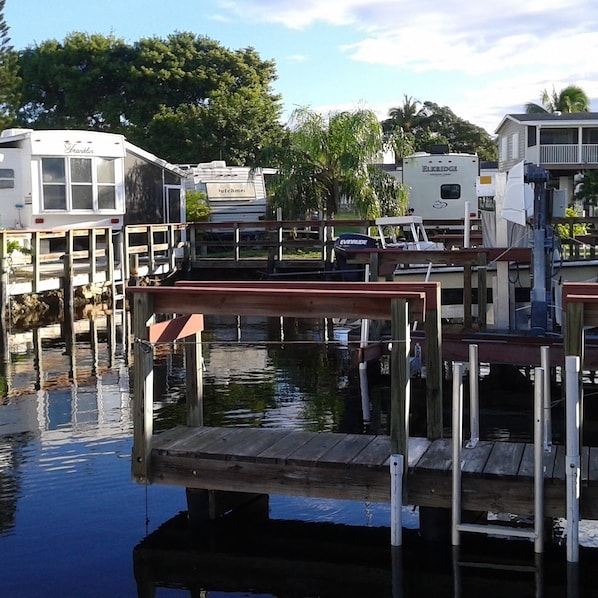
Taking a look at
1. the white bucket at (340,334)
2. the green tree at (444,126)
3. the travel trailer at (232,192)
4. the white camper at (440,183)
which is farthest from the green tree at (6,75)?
the green tree at (444,126)

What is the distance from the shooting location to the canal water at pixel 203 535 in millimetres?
6031

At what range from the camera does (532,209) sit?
10.2 metres

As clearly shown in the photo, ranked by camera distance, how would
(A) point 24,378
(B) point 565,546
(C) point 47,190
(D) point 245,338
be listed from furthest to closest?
(C) point 47,190
(D) point 245,338
(A) point 24,378
(B) point 565,546

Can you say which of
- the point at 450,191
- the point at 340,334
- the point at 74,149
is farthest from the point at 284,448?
the point at 450,191

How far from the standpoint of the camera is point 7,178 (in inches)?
887

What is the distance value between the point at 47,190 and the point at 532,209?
15515 mm

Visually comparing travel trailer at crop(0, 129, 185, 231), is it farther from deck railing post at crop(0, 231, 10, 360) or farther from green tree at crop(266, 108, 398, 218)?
deck railing post at crop(0, 231, 10, 360)

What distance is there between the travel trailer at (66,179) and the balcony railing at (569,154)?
2039 cm

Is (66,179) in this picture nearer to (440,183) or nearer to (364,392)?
(440,183)

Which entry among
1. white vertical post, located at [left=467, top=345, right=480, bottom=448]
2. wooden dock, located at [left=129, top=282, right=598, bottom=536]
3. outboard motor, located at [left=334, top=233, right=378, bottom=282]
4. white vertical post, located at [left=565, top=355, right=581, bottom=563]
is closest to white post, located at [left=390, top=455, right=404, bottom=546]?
wooden dock, located at [left=129, top=282, right=598, bottom=536]

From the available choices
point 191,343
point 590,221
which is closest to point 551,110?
point 590,221

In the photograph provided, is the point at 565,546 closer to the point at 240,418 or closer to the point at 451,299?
the point at 240,418

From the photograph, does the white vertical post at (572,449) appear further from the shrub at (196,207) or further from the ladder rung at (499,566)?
the shrub at (196,207)

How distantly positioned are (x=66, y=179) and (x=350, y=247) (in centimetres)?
1051
